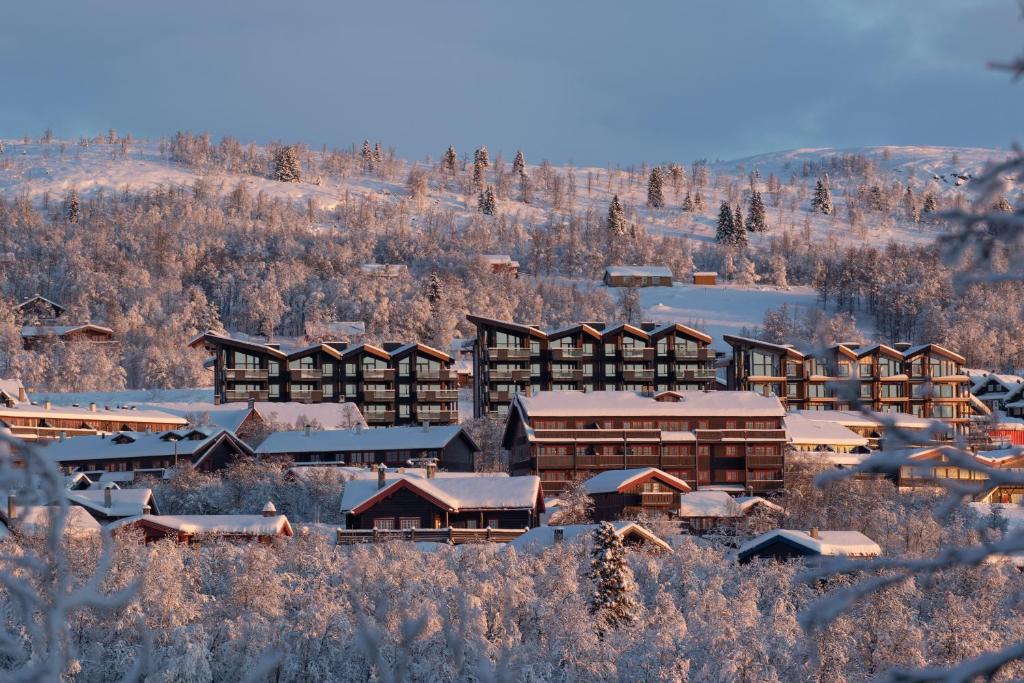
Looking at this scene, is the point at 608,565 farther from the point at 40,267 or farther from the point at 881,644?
the point at 40,267

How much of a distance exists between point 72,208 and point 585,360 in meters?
112

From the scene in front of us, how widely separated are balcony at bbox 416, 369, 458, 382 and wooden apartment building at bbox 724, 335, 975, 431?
17.2 metres

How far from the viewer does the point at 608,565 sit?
43281mm

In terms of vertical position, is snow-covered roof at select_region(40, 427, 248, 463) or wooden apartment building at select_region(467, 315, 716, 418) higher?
wooden apartment building at select_region(467, 315, 716, 418)

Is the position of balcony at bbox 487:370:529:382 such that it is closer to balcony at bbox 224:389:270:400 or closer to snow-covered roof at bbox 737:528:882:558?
balcony at bbox 224:389:270:400

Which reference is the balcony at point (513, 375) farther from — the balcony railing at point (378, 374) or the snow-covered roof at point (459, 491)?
the snow-covered roof at point (459, 491)

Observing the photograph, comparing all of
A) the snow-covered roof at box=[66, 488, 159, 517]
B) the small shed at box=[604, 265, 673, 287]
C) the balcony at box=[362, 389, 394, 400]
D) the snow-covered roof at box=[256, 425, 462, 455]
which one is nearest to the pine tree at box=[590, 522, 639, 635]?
the snow-covered roof at box=[66, 488, 159, 517]

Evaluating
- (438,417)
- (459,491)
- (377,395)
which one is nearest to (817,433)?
(438,417)

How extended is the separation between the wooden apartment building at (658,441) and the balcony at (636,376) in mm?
19894

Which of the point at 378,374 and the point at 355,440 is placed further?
the point at 378,374

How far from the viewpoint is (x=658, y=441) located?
66.6 meters

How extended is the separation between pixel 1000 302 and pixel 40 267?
329ft

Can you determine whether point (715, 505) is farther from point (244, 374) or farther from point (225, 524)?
Answer: point (244, 374)

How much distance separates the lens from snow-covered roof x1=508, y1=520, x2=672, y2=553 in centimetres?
4844
